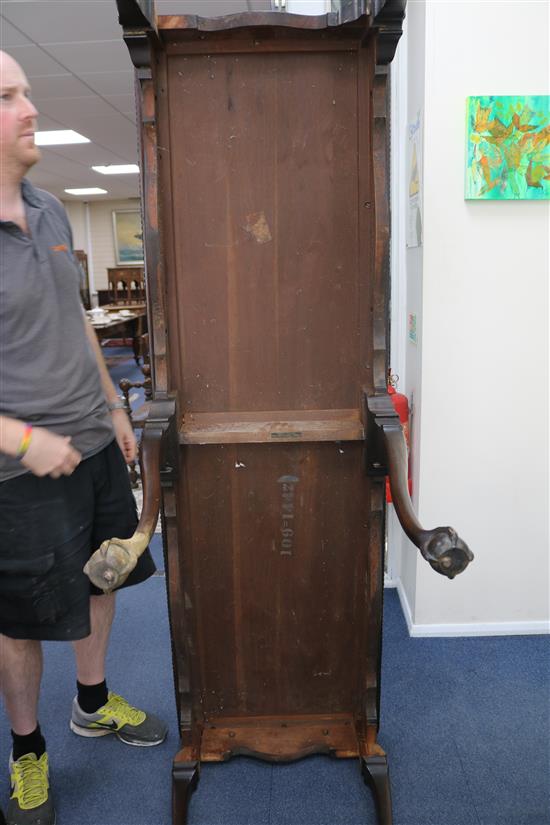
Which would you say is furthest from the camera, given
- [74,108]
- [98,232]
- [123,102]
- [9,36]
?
[98,232]

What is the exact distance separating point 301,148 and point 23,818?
1.61 m


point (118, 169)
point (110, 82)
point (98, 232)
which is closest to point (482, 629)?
point (110, 82)

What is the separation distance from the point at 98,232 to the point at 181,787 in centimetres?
1268

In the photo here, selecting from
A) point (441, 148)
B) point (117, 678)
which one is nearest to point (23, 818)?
point (117, 678)

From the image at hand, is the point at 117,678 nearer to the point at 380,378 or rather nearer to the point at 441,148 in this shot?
the point at 380,378

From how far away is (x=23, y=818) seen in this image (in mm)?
1578

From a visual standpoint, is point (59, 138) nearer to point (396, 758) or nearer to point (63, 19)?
point (63, 19)

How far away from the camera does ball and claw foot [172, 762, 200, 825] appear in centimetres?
155

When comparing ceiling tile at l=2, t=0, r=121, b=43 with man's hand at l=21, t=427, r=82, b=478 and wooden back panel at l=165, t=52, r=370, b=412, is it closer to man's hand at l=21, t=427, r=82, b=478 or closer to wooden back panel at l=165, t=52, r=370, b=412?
wooden back panel at l=165, t=52, r=370, b=412

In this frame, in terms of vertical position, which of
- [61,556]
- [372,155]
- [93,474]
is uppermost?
[372,155]

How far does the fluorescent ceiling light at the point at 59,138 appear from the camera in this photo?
706 cm

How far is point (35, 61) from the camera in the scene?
15.3 ft

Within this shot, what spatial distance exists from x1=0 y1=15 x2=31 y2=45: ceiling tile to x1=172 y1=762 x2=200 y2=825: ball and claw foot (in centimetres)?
403

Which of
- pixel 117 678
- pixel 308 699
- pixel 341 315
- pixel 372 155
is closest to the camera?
pixel 372 155
